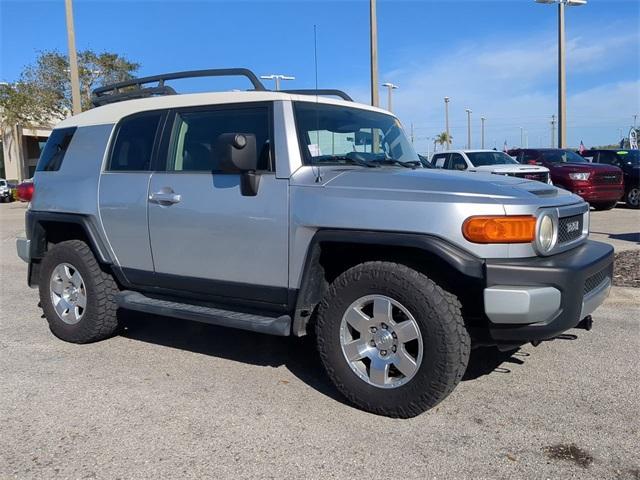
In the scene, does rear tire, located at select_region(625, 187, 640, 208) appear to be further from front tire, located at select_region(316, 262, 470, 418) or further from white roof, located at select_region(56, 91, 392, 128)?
front tire, located at select_region(316, 262, 470, 418)

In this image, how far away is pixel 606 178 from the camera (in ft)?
49.9

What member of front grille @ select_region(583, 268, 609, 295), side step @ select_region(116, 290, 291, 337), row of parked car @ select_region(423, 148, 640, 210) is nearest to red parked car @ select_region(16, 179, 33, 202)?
side step @ select_region(116, 290, 291, 337)

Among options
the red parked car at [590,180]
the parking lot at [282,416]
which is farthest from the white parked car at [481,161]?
the parking lot at [282,416]

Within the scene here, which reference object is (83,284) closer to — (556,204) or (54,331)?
(54,331)

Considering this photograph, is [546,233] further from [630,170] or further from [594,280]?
[630,170]

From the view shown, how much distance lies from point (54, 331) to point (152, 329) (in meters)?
0.86

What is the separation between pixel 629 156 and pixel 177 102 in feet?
52.3

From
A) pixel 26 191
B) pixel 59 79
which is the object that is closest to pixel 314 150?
pixel 26 191

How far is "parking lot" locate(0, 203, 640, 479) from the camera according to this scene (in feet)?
9.92

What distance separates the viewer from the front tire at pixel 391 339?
11.0 ft

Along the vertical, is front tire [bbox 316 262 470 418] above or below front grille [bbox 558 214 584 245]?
below

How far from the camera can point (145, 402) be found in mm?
3861

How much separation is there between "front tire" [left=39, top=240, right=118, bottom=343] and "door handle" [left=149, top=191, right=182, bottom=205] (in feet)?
3.20

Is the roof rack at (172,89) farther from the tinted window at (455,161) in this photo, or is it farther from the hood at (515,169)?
the tinted window at (455,161)
